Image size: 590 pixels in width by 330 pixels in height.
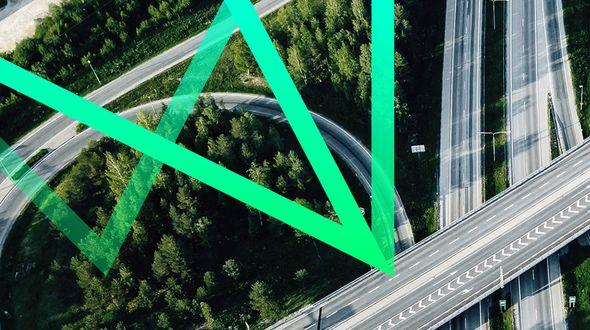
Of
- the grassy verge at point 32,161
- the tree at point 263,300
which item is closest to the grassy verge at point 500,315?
the tree at point 263,300

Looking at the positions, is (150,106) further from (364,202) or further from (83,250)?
(364,202)

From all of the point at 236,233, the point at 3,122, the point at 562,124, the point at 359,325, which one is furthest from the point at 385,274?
the point at 3,122

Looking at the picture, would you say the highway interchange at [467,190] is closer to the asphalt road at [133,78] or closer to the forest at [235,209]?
the asphalt road at [133,78]

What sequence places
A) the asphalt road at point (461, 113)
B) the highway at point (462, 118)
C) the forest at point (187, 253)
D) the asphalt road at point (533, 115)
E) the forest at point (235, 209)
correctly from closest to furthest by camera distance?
the asphalt road at point (533, 115) < the forest at point (187, 253) < the forest at point (235, 209) < the highway at point (462, 118) < the asphalt road at point (461, 113)

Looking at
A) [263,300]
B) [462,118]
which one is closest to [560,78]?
[462,118]

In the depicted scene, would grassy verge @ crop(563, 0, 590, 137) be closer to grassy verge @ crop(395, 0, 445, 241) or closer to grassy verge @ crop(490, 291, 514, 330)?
grassy verge @ crop(395, 0, 445, 241)

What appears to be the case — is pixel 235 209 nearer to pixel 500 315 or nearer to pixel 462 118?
pixel 462 118

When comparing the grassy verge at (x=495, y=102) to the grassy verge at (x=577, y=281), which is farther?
the grassy verge at (x=495, y=102)
